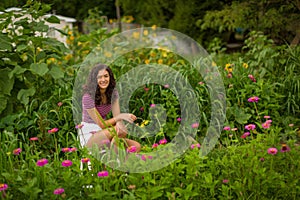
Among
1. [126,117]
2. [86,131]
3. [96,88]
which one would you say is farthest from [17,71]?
[126,117]

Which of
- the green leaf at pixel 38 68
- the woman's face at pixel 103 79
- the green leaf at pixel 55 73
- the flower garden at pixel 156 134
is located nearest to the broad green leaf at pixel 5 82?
the flower garden at pixel 156 134

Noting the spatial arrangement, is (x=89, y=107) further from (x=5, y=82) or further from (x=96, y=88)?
(x=5, y=82)

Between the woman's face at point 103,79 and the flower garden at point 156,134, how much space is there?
40 centimetres

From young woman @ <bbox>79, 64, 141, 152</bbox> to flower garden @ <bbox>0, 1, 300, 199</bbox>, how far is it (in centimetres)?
12

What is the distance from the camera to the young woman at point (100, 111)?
3.91 m

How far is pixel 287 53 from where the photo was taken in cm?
616

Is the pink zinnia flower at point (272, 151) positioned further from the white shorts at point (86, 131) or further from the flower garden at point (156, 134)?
the white shorts at point (86, 131)

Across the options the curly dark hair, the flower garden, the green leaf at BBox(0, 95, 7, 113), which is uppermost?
the curly dark hair

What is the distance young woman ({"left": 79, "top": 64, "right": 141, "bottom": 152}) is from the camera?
12.8ft

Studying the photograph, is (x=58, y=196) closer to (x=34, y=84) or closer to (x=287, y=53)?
(x=34, y=84)

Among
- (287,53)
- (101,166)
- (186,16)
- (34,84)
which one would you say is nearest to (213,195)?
(101,166)

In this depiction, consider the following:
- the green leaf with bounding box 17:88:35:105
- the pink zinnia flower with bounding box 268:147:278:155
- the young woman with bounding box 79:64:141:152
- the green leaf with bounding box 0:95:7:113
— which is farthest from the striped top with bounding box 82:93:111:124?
the pink zinnia flower with bounding box 268:147:278:155

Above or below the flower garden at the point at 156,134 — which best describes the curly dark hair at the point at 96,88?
above

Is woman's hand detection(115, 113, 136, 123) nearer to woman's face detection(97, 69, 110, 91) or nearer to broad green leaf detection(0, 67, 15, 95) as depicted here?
woman's face detection(97, 69, 110, 91)
